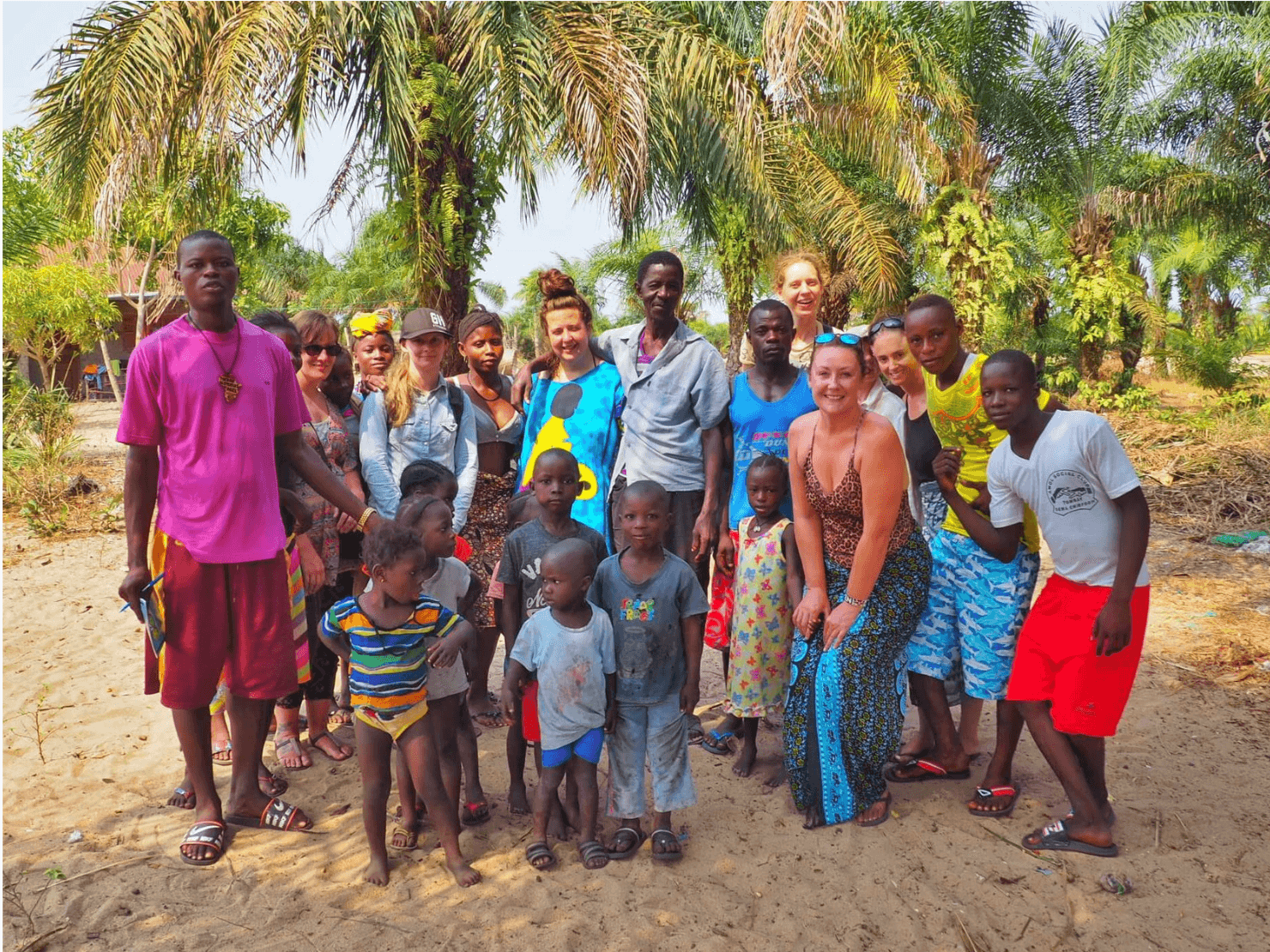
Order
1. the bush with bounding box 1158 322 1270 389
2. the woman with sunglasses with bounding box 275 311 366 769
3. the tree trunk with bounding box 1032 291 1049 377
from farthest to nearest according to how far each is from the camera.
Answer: the tree trunk with bounding box 1032 291 1049 377 < the bush with bounding box 1158 322 1270 389 < the woman with sunglasses with bounding box 275 311 366 769

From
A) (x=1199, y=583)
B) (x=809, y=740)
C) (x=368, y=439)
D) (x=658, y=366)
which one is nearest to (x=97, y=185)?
(x=368, y=439)

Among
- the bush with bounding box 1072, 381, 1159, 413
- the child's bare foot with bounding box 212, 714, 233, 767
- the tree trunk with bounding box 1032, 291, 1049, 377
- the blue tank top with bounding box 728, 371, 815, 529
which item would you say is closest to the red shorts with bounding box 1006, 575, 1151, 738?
the blue tank top with bounding box 728, 371, 815, 529

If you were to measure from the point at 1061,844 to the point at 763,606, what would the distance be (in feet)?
4.45

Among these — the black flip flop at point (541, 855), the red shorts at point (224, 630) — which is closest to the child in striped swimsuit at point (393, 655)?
the black flip flop at point (541, 855)

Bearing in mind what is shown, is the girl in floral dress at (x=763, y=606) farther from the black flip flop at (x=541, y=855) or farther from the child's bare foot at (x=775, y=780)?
the black flip flop at (x=541, y=855)

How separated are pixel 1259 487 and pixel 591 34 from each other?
7.60 m

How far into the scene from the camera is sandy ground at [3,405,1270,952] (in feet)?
9.34

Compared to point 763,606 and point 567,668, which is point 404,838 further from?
point 763,606

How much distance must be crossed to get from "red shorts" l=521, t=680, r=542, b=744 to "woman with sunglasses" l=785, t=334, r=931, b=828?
3.19 feet

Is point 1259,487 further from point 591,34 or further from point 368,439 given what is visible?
point 368,439

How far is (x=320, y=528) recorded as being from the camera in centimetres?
395

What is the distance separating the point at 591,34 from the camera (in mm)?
8016

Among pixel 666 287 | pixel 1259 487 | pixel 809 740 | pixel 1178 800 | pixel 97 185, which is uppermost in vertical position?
pixel 97 185

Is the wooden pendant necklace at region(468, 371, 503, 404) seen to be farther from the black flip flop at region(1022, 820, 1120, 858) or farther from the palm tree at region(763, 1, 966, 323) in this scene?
the palm tree at region(763, 1, 966, 323)
